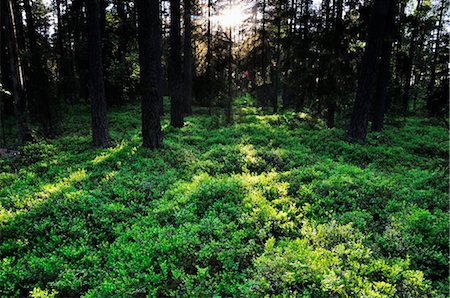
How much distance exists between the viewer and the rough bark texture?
10.6 metres

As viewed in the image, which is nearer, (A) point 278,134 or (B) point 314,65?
(A) point 278,134

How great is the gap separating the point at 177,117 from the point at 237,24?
13838 mm

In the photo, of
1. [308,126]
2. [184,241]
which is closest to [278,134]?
[308,126]

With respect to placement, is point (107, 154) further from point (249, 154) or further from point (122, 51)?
point (122, 51)

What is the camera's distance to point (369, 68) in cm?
1181

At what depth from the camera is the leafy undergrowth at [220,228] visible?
4.25m

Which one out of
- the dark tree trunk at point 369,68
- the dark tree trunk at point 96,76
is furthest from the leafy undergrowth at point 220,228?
the dark tree trunk at point 369,68

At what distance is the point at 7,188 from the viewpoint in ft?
25.7

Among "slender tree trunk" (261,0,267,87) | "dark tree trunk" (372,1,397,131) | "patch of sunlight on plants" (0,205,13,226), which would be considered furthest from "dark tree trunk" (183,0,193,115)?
"patch of sunlight on plants" (0,205,13,226)

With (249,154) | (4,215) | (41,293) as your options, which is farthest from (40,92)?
(41,293)

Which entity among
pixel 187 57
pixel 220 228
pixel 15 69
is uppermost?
pixel 187 57

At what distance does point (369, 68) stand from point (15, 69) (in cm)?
1686

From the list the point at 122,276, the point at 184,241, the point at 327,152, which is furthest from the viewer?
the point at 327,152

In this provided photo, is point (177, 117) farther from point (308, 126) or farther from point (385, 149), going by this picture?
point (385, 149)
